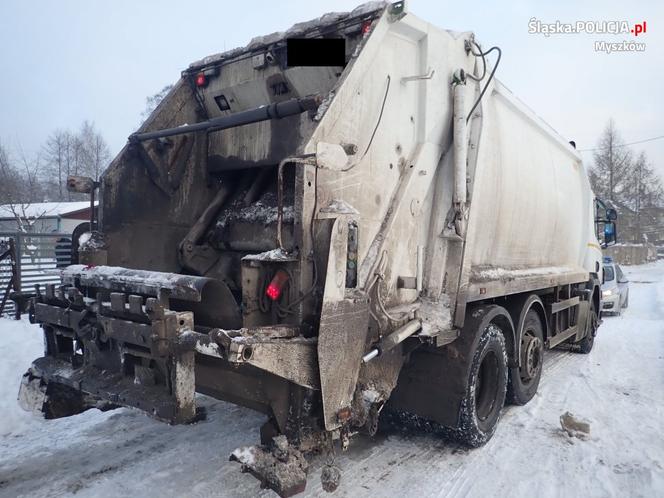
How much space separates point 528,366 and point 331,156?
140 inches

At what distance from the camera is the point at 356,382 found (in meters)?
2.71

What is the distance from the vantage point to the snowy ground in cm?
318

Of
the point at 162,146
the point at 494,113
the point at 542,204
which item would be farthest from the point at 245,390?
the point at 542,204

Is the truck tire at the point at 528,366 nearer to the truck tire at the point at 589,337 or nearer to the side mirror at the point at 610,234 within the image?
the truck tire at the point at 589,337

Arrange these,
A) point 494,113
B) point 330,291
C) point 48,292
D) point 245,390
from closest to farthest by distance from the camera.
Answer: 1. point 330,291
2. point 245,390
3. point 48,292
4. point 494,113

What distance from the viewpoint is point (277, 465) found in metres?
2.32

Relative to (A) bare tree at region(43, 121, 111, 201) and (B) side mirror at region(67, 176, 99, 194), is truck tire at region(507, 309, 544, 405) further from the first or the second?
(A) bare tree at region(43, 121, 111, 201)

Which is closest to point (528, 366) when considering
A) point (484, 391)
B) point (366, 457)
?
point (484, 391)

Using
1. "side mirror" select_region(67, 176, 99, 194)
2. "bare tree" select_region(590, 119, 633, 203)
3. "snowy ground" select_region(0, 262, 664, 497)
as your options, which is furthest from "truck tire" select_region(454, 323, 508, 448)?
"bare tree" select_region(590, 119, 633, 203)

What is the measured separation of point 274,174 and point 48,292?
75.6 inches

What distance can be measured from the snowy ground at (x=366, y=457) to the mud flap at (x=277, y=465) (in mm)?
871

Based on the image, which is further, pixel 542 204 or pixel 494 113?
pixel 542 204

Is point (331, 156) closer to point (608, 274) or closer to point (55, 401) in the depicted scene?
point (55, 401)

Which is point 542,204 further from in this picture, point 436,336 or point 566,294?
point 436,336
